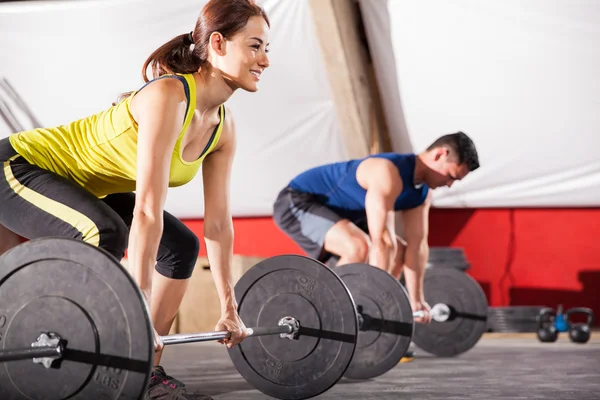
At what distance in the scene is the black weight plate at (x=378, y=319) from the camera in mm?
2605

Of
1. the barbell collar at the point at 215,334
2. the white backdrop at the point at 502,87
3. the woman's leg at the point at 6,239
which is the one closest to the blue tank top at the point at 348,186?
the barbell collar at the point at 215,334

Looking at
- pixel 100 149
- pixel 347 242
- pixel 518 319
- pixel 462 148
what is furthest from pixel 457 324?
pixel 100 149

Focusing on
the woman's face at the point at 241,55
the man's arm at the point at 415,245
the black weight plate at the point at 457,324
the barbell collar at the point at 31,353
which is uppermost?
the woman's face at the point at 241,55

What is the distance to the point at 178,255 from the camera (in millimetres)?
1829

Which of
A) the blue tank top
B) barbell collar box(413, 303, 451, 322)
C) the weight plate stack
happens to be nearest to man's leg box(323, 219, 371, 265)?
the blue tank top

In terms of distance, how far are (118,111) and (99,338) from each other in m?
0.50

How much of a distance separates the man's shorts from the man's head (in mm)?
420

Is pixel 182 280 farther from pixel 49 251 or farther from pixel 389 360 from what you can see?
pixel 389 360

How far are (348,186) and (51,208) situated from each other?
175cm

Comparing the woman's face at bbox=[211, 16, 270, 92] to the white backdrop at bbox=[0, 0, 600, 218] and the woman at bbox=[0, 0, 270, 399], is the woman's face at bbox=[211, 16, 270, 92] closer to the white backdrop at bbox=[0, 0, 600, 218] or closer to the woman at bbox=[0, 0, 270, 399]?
the woman at bbox=[0, 0, 270, 399]

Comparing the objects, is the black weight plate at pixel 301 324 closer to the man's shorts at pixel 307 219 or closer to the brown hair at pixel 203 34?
the brown hair at pixel 203 34

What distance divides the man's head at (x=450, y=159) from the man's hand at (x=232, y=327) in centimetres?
138

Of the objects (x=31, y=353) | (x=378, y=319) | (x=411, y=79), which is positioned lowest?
(x=378, y=319)

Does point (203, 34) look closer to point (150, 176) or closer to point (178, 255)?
point (150, 176)
